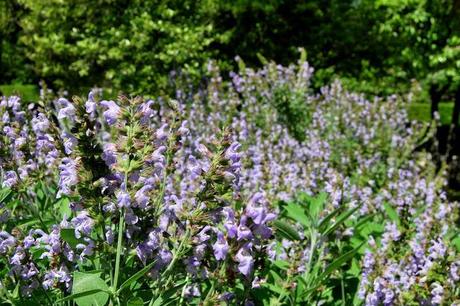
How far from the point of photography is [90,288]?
5.11 ft

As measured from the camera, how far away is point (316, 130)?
6.69 m

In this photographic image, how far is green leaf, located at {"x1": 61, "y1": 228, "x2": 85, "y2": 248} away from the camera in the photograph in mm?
1636

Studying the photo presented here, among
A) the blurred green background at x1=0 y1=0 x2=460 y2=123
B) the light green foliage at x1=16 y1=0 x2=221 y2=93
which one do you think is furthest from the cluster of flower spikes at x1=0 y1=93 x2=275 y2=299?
the light green foliage at x1=16 y1=0 x2=221 y2=93

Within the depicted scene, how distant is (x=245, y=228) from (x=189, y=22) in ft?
27.5

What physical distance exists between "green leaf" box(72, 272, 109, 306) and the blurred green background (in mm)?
6596

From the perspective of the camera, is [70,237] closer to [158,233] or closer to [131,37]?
[158,233]

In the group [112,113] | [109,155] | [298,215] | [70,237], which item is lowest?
[70,237]

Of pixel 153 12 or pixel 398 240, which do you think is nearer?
pixel 398 240

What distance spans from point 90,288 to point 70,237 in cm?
17

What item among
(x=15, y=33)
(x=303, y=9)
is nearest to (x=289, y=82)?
(x=303, y=9)

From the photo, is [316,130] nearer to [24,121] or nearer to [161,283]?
[24,121]

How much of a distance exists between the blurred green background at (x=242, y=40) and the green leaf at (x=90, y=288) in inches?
260

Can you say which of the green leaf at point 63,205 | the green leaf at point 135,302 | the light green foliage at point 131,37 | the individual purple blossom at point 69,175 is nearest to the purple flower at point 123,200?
the individual purple blossom at point 69,175

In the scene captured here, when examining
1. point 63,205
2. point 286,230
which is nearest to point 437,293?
point 286,230
